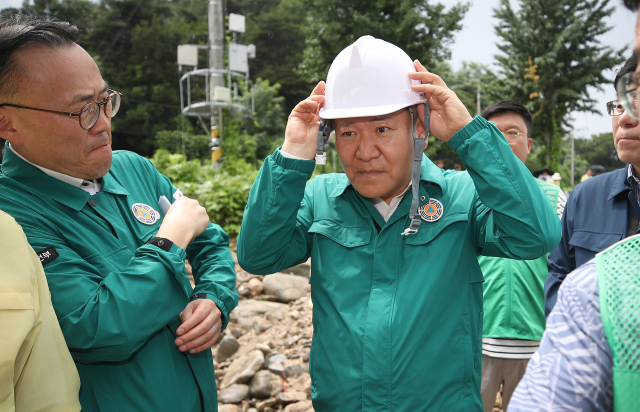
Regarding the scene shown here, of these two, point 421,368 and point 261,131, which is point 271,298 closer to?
point 421,368

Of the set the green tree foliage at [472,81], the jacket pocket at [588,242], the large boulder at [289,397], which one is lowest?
the large boulder at [289,397]

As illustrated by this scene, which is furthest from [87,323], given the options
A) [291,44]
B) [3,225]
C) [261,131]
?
[291,44]

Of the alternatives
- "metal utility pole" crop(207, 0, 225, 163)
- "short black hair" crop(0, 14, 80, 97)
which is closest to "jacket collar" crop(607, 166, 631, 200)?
"short black hair" crop(0, 14, 80, 97)

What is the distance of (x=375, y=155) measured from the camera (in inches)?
78.2

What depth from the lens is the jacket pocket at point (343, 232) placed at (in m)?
1.99

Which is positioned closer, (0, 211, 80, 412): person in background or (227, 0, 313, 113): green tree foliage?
(0, 211, 80, 412): person in background

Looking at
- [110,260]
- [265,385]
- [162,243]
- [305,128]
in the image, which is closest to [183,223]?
[162,243]

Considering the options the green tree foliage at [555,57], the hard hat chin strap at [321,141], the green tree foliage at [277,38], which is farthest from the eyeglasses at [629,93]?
the green tree foliage at [277,38]

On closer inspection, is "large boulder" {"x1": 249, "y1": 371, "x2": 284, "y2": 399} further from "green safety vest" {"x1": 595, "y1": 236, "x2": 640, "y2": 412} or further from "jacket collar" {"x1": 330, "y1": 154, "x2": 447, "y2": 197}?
"green safety vest" {"x1": 595, "y1": 236, "x2": 640, "y2": 412}

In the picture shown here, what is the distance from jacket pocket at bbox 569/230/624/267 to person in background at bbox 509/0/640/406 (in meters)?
1.61

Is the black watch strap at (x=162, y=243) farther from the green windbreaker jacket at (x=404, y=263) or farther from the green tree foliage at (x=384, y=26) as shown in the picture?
the green tree foliage at (x=384, y=26)

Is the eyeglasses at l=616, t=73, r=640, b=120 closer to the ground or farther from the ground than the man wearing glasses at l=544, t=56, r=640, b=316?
farther from the ground

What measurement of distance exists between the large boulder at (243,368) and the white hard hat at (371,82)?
3186 mm

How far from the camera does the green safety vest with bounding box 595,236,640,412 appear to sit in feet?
2.83
